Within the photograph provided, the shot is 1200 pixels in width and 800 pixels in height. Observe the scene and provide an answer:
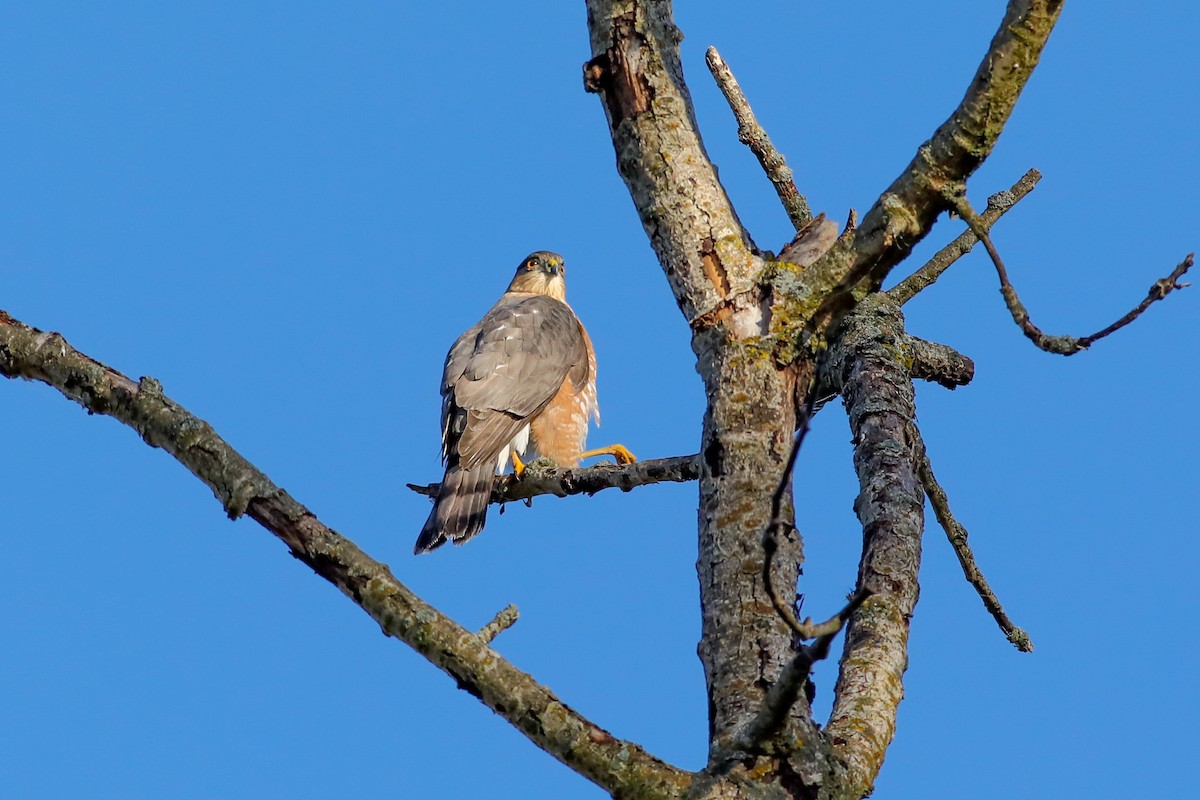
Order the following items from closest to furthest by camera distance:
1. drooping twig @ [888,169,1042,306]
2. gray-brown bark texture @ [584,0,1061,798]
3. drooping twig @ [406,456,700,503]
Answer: gray-brown bark texture @ [584,0,1061,798] → drooping twig @ [406,456,700,503] → drooping twig @ [888,169,1042,306]

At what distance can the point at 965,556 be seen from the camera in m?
3.57

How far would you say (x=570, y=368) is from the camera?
23.2 feet

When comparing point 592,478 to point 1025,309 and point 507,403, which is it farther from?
point 1025,309

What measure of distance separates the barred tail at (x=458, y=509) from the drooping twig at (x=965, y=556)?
2798 millimetres

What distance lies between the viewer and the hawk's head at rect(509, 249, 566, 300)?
9133 mm

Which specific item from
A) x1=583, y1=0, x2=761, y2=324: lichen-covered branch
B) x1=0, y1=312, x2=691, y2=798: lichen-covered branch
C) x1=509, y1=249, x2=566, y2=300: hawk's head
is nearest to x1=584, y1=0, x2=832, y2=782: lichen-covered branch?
x1=583, y1=0, x2=761, y2=324: lichen-covered branch

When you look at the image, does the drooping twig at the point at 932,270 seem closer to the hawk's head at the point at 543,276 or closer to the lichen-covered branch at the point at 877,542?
the lichen-covered branch at the point at 877,542

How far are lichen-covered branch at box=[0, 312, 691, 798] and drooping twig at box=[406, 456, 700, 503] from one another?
1.24 metres

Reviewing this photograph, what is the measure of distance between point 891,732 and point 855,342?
6.27ft

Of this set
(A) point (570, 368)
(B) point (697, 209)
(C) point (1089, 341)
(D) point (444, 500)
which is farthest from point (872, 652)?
(A) point (570, 368)

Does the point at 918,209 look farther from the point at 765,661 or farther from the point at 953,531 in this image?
the point at 953,531

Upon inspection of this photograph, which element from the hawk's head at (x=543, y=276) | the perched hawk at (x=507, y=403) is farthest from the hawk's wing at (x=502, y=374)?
the hawk's head at (x=543, y=276)

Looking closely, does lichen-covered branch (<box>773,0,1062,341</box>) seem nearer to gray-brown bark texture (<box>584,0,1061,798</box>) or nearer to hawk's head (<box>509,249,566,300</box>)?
gray-brown bark texture (<box>584,0,1061,798</box>)

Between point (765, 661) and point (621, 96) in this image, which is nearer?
point (765, 661)
